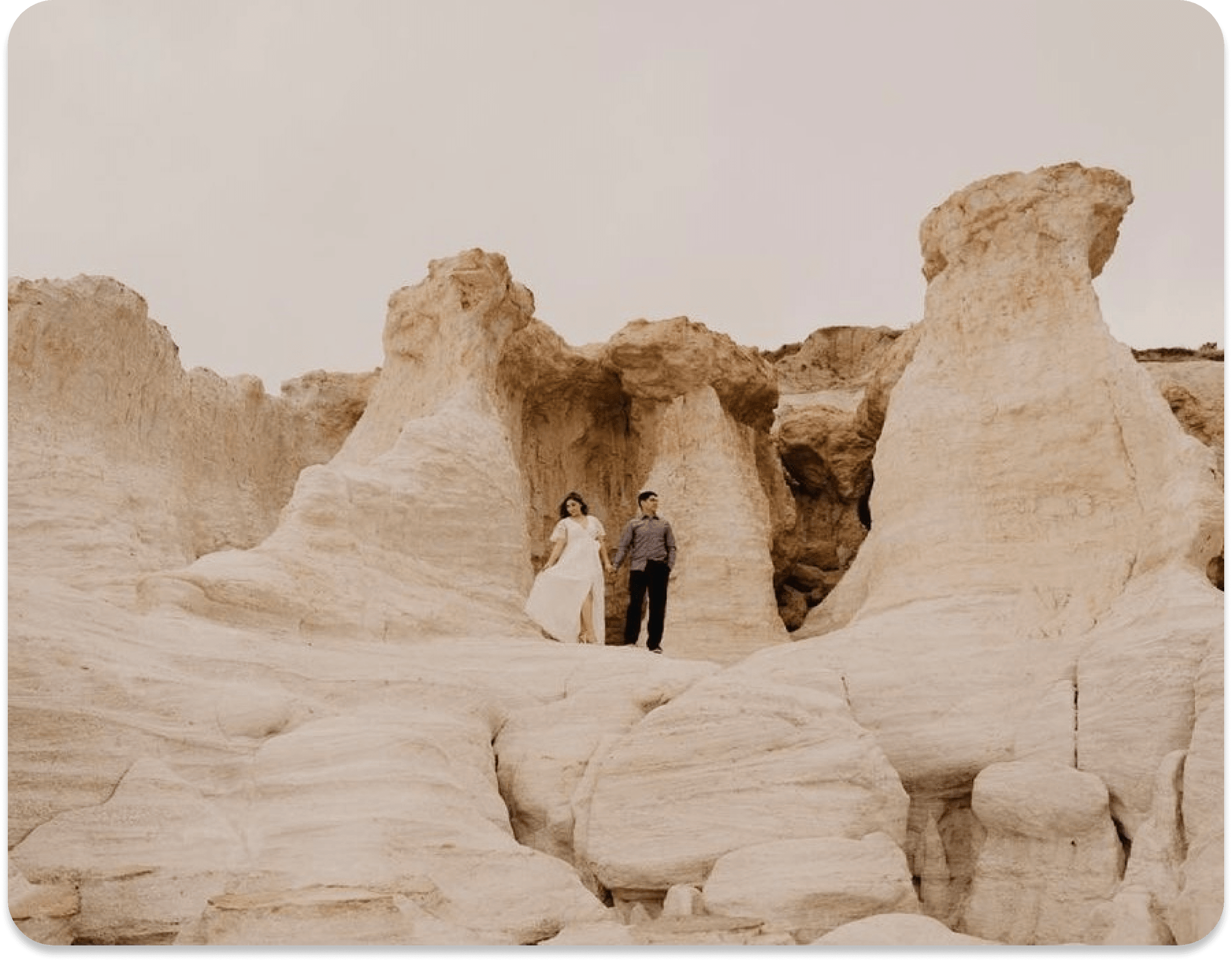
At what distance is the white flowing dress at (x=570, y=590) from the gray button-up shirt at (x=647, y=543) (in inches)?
12.0

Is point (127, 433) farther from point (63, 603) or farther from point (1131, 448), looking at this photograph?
point (1131, 448)

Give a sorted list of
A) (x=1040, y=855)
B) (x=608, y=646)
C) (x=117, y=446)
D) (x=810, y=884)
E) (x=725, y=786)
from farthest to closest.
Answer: (x=117, y=446) < (x=608, y=646) < (x=1040, y=855) < (x=725, y=786) < (x=810, y=884)

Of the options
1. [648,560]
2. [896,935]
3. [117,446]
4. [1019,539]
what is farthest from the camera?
[117,446]

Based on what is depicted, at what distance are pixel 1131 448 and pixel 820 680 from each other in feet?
12.9

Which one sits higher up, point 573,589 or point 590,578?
point 590,578

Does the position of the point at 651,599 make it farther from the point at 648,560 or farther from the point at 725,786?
the point at 725,786

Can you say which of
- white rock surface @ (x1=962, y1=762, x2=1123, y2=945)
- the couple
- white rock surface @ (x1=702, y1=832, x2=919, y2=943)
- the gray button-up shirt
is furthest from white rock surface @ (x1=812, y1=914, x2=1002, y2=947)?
the gray button-up shirt

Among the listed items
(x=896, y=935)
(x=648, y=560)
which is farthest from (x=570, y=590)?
(x=896, y=935)

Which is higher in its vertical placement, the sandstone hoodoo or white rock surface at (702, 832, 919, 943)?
the sandstone hoodoo

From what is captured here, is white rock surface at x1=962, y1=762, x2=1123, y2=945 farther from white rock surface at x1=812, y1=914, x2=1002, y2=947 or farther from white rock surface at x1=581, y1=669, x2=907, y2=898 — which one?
white rock surface at x1=812, y1=914, x2=1002, y2=947

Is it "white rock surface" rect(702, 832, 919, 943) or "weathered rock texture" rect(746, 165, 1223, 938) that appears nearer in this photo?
"white rock surface" rect(702, 832, 919, 943)

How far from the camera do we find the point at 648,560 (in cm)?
1204

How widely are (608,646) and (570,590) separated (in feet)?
2.64

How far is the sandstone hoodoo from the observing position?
285 inches
